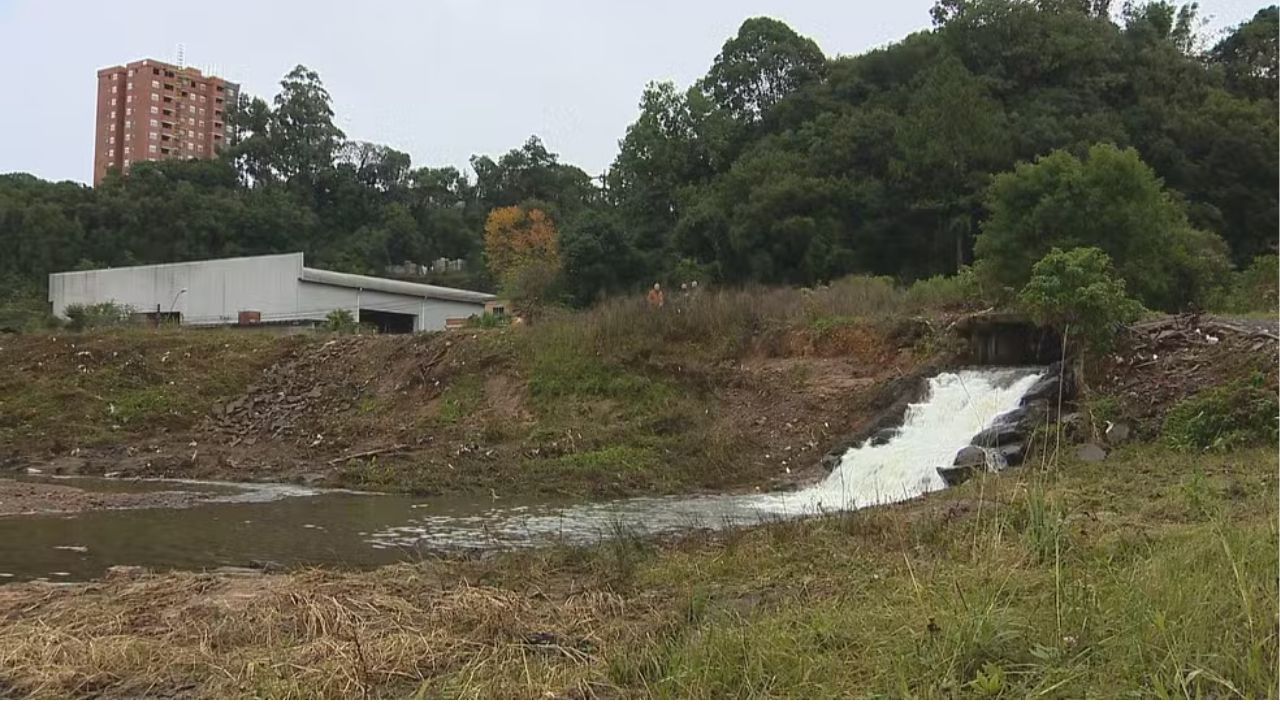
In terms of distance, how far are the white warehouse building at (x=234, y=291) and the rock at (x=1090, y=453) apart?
73.8 feet

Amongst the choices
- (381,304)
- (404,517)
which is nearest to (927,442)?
(404,517)

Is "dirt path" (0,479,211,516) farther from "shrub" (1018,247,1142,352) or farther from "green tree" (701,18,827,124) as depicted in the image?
"shrub" (1018,247,1142,352)

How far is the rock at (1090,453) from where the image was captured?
355 inches

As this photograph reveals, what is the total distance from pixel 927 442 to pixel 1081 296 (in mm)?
2490

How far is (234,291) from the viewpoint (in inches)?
1141

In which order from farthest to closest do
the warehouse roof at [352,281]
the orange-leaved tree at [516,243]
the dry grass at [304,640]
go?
the orange-leaved tree at [516,243], the warehouse roof at [352,281], the dry grass at [304,640]

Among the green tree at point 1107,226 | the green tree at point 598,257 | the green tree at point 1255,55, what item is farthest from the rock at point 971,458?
the green tree at point 598,257

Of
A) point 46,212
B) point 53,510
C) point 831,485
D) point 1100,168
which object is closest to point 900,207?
point 1100,168

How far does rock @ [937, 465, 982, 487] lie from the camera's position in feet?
31.6

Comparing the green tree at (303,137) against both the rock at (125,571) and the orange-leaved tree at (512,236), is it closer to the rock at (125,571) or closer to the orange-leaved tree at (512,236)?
the orange-leaved tree at (512,236)

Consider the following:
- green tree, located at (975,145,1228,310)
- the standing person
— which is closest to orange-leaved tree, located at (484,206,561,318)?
the standing person

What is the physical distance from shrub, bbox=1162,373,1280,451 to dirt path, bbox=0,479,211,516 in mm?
9700

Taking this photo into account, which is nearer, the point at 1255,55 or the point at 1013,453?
the point at 1255,55

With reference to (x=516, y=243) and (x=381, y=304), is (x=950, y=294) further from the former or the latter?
(x=516, y=243)
